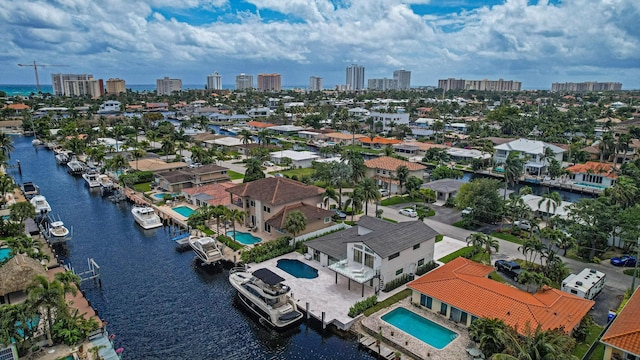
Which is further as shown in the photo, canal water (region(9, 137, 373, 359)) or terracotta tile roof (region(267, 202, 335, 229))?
terracotta tile roof (region(267, 202, 335, 229))

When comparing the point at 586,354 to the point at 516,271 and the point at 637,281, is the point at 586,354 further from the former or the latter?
the point at 637,281

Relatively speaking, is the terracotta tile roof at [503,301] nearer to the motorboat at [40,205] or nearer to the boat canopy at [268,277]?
the boat canopy at [268,277]

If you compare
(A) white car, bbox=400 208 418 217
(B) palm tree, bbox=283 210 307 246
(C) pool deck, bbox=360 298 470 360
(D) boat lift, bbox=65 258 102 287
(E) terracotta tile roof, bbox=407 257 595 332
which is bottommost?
(D) boat lift, bbox=65 258 102 287

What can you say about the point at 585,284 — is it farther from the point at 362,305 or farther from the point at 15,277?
the point at 15,277

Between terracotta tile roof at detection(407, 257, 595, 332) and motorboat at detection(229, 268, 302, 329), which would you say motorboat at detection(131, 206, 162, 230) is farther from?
terracotta tile roof at detection(407, 257, 595, 332)

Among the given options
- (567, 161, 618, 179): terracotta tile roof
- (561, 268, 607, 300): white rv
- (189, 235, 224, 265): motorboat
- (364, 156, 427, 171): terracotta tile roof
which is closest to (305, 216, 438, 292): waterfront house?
(189, 235, 224, 265): motorboat

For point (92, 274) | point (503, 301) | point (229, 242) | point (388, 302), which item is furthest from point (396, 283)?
point (92, 274)

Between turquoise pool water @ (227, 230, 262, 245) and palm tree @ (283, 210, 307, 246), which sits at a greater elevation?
palm tree @ (283, 210, 307, 246)
